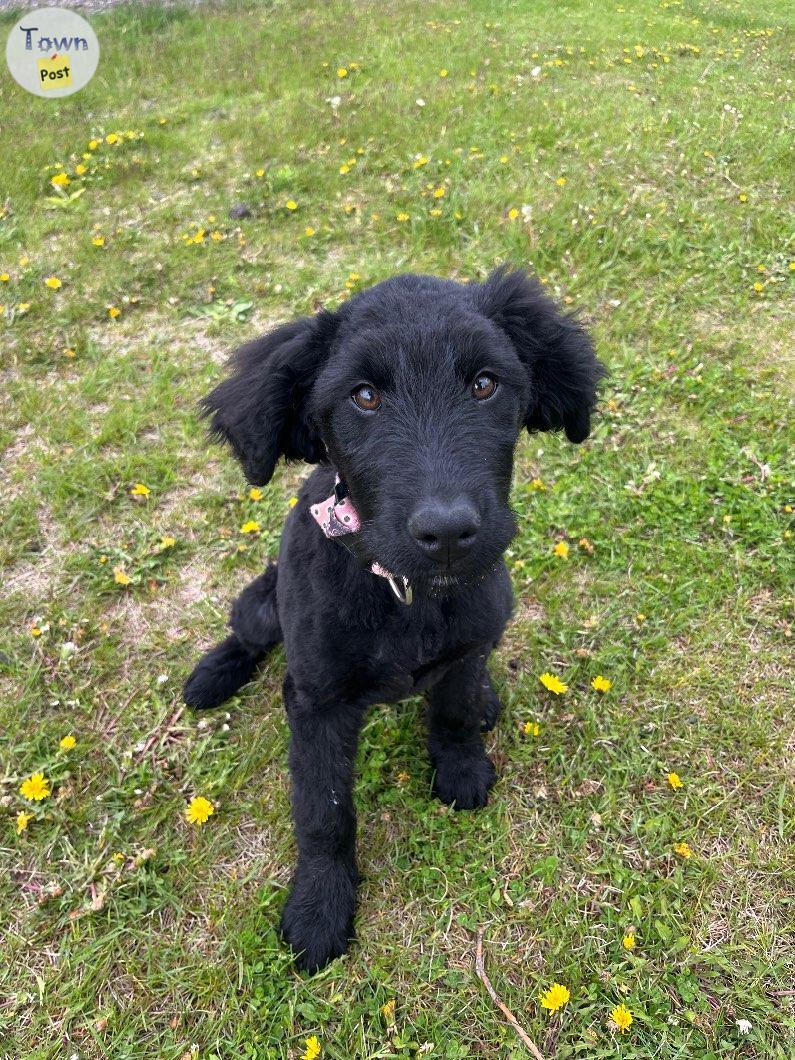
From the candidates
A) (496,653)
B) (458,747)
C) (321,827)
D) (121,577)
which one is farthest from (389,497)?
(121,577)

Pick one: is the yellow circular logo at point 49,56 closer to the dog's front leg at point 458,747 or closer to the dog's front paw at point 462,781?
the dog's front leg at point 458,747

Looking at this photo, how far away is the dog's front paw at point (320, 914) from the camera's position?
2.28 meters

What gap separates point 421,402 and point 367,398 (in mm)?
162

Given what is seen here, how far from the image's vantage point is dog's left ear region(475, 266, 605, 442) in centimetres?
205

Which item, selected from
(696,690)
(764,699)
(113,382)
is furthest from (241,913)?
(113,382)

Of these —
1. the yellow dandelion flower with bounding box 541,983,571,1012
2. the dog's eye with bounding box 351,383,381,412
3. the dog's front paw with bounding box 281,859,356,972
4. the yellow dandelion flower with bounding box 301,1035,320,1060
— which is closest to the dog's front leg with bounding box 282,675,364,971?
the dog's front paw with bounding box 281,859,356,972

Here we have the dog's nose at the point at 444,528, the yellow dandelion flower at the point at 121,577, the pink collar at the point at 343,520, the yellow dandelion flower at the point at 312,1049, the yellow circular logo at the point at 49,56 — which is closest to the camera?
the dog's nose at the point at 444,528

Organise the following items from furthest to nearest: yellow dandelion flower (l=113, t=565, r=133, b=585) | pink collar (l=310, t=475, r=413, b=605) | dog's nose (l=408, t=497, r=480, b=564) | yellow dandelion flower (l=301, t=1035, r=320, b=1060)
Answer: yellow dandelion flower (l=113, t=565, r=133, b=585), yellow dandelion flower (l=301, t=1035, r=320, b=1060), pink collar (l=310, t=475, r=413, b=605), dog's nose (l=408, t=497, r=480, b=564)

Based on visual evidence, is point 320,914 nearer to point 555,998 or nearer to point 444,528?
point 555,998

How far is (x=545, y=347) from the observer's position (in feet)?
6.84

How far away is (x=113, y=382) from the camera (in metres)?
4.41

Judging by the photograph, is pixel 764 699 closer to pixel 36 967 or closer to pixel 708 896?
pixel 708 896

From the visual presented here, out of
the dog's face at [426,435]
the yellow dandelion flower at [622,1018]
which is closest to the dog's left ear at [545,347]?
the dog's face at [426,435]

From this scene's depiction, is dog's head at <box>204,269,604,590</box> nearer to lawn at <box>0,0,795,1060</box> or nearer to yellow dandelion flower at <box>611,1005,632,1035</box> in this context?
lawn at <box>0,0,795,1060</box>
